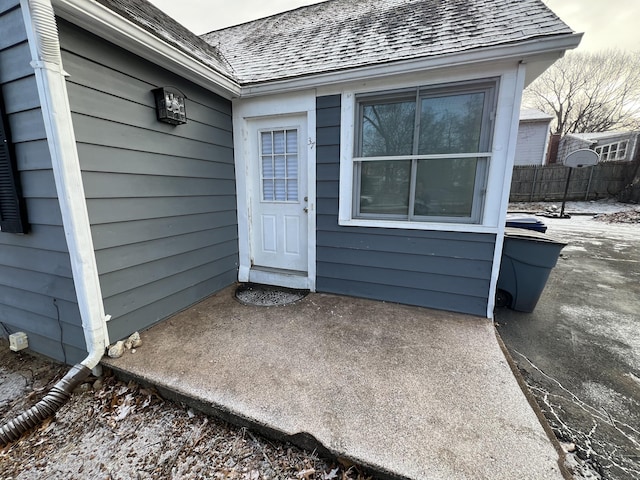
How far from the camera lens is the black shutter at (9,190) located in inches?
70.9

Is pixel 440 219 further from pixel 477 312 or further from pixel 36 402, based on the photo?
pixel 36 402

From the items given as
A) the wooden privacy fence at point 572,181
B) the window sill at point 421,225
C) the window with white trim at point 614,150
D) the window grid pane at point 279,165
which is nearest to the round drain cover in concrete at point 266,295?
the window sill at point 421,225

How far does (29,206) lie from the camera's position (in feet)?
6.25

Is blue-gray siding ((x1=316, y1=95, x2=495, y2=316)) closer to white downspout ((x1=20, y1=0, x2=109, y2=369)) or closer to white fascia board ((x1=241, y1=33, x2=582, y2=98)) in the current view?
white fascia board ((x1=241, y1=33, x2=582, y2=98))

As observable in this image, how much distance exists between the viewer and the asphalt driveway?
1456mm

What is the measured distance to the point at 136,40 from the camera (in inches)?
75.2

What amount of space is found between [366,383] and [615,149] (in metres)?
21.5

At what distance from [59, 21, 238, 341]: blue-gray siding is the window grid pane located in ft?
1.50

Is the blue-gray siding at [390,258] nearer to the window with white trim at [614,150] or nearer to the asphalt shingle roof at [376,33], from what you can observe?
the asphalt shingle roof at [376,33]

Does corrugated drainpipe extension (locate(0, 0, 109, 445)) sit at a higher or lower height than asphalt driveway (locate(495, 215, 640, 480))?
higher

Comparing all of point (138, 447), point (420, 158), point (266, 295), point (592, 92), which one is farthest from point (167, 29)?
point (592, 92)

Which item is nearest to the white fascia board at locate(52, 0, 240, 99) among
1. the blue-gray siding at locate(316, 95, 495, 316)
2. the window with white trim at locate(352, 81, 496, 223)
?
the blue-gray siding at locate(316, 95, 495, 316)

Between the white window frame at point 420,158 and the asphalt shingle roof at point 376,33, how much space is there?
0.29m

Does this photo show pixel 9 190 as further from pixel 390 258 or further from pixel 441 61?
pixel 441 61
